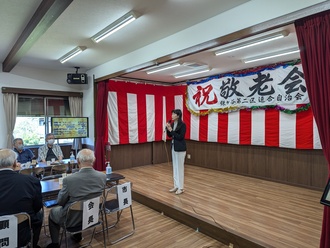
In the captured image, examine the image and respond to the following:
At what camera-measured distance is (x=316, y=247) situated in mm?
2307

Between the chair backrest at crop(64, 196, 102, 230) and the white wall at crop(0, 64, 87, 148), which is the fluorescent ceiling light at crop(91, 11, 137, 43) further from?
the white wall at crop(0, 64, 87, 148)

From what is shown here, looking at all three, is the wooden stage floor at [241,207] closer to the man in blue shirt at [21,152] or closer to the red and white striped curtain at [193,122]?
the red and white striped curtain at [193,122]

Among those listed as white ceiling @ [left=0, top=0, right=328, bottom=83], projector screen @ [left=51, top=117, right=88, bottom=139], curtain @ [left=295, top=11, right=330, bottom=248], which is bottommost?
projector screen @ [left=51, top=117, right=88, bottom=139]

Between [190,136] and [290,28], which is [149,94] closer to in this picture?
[190,136]

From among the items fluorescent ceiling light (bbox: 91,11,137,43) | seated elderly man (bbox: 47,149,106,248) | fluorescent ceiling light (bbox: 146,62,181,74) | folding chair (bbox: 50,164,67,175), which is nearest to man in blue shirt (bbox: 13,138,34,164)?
folding chair (bbox: 50,164,67,175)

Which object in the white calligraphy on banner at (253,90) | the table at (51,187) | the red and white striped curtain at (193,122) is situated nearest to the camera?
the table at (51,187)

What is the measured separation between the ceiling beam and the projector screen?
169 centimetres

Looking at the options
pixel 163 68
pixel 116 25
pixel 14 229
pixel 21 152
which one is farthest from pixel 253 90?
pixel 21 152

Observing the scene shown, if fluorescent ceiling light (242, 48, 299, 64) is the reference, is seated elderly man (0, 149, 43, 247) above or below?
below

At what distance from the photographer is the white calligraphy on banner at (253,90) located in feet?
14.2

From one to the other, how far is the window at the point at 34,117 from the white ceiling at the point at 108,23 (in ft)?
3.31

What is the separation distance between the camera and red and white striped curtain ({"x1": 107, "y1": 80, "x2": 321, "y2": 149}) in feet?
14.6

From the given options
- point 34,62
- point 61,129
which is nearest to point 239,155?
point 61,129

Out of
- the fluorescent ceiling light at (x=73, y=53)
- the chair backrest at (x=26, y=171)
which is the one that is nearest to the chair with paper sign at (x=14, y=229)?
the chair backrest at (x=26, y=171)
